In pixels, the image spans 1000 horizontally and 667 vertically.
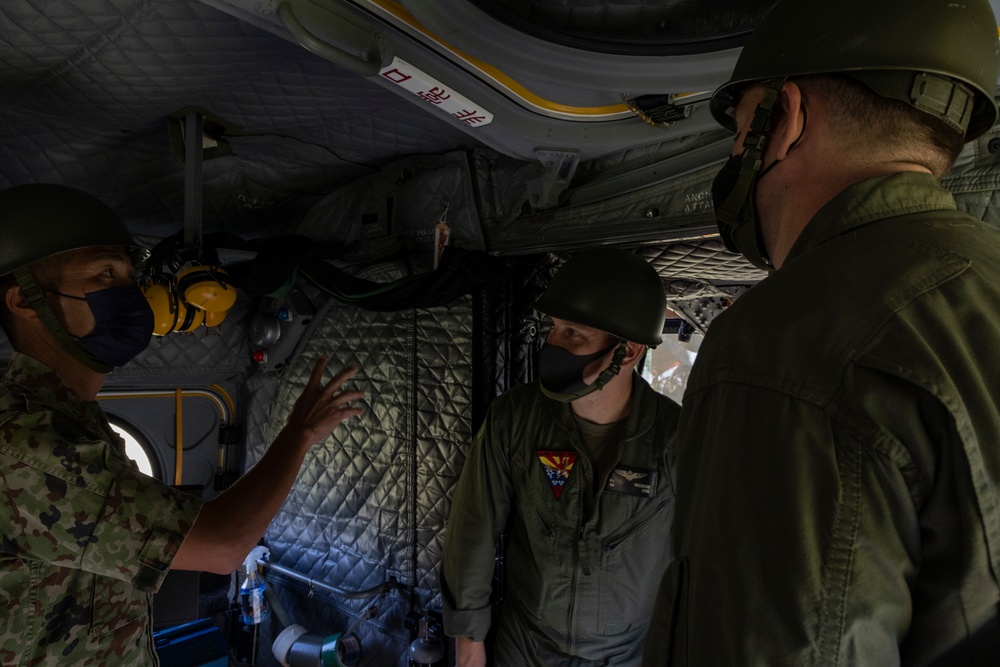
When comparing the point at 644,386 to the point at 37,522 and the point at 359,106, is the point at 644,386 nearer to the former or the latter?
the point at 359,106

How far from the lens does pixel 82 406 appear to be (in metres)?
1.82

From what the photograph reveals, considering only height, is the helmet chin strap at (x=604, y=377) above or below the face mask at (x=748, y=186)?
below

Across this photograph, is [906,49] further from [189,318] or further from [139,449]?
[139,449]

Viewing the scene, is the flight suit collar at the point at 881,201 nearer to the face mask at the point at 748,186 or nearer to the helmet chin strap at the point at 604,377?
the face mask at the point at 748,186

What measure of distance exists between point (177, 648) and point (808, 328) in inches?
167

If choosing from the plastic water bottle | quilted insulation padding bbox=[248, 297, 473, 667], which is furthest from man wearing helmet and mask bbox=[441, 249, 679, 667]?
the plastic water bottle

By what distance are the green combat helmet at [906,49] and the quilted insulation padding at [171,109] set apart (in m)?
1.91

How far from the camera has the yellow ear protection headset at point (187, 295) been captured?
291 centimetres

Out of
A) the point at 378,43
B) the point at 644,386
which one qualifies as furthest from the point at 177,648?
the point at 378,43

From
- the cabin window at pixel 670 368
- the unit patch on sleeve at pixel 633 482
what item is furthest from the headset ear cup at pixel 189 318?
the cabin window at pixel 670 368

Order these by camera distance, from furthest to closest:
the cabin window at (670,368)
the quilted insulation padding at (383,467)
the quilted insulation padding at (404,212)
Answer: the cabin window at (670,368), the quilted insulation padding at (383,467), the quilted insulation padding at (404,212)

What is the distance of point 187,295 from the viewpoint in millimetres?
3002

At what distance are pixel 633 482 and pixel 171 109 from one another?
2653mm

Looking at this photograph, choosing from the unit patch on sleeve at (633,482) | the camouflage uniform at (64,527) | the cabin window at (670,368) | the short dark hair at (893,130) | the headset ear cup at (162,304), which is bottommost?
the cabin window at (670,368)
